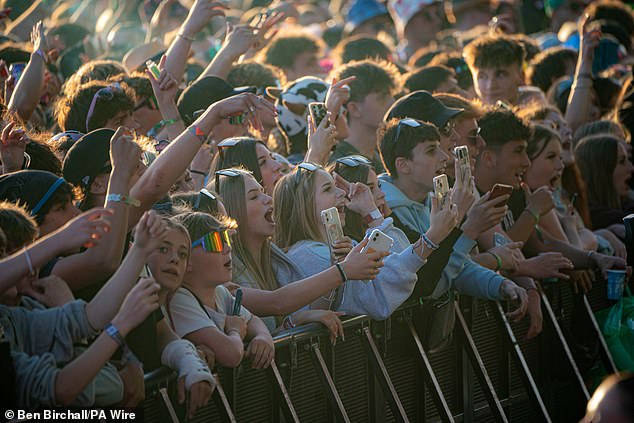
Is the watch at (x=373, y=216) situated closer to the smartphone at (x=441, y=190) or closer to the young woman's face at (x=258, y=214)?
the smartphone at (x=441, y=190)

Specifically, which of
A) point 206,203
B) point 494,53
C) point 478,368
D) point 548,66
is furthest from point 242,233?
point 548,66

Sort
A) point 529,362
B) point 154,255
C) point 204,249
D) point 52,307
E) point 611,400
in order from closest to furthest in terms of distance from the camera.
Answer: point 611,400, point 52,307, point 154,255, point 204,249, point 529,362

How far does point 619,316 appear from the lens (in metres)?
7.00

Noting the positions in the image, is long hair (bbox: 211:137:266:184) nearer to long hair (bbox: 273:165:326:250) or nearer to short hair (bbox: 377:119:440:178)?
long hair (bbox: 273:165:326:250)

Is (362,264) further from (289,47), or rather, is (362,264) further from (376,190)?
(289,47)

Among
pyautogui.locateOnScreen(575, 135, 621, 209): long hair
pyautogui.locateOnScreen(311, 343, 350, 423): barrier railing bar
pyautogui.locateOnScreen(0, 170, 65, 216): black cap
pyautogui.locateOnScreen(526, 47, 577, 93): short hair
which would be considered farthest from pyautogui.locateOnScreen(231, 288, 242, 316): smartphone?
pyautogui.locateOnScreen(526, 47, 577, 93): short hair

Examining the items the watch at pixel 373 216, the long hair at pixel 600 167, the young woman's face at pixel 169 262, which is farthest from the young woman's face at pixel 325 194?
the long hair at pixel 600 167

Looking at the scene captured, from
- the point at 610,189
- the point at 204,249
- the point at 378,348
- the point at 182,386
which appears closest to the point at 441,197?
the point at 378,348

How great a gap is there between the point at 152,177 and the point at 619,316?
3.73m

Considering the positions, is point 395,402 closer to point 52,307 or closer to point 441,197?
point 441,197

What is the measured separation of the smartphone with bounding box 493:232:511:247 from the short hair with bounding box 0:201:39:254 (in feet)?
11.3

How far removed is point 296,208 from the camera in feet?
18.2

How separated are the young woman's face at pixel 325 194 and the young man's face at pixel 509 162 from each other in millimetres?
1801

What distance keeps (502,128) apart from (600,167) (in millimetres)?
1721
